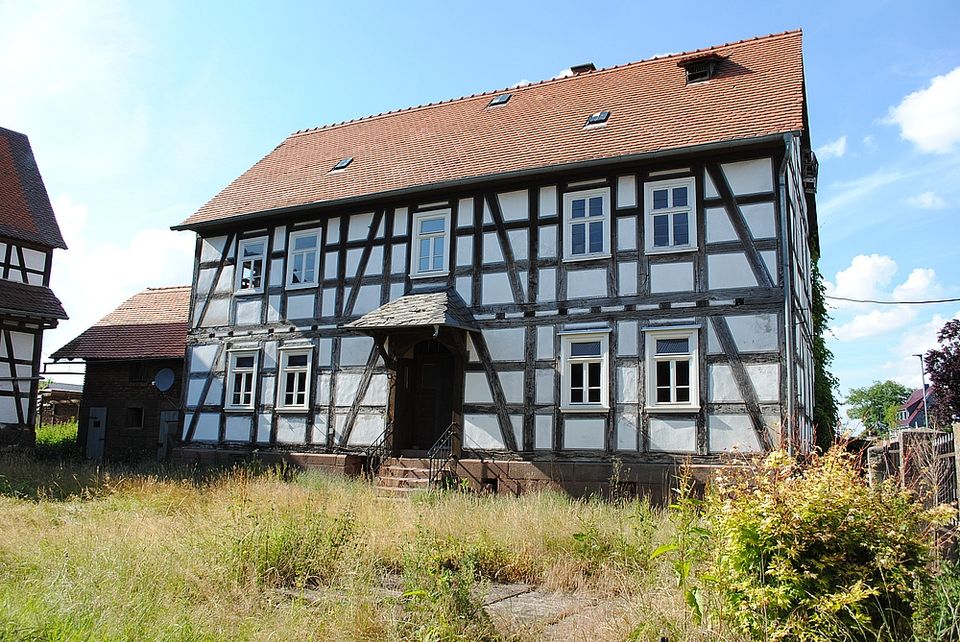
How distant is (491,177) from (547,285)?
251 centimetres

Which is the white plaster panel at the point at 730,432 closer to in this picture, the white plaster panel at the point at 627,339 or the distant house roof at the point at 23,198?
the white plaster panel at the point at 627,339

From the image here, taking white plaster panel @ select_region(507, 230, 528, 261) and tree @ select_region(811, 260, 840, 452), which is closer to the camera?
white plaster panel @ select_region(507, 230, 528, 261)

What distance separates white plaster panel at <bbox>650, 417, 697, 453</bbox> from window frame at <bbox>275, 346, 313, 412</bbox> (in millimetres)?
8024

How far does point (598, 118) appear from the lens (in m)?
17.0

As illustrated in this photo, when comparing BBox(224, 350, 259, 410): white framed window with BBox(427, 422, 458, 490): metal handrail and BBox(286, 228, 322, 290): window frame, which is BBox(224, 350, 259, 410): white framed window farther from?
BBox(427, 422, 458, 490): metal handrail

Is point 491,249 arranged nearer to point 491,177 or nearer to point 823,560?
point 491,177

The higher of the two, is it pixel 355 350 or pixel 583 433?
pixel 355 350

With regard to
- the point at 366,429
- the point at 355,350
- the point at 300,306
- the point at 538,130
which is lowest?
the point at 366,429

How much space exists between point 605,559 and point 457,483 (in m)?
7.52

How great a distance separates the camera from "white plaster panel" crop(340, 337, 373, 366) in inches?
682

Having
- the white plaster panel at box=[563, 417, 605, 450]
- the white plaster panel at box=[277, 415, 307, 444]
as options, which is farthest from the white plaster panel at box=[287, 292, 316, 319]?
the white plaster panel at box=[563, 417, 605, 450]

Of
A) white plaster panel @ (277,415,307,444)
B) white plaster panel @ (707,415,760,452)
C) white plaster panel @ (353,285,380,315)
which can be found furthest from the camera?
white plaster panel @ (277,415,307,444)

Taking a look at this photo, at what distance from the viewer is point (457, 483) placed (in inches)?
601

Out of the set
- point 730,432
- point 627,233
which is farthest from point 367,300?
point 730,432
